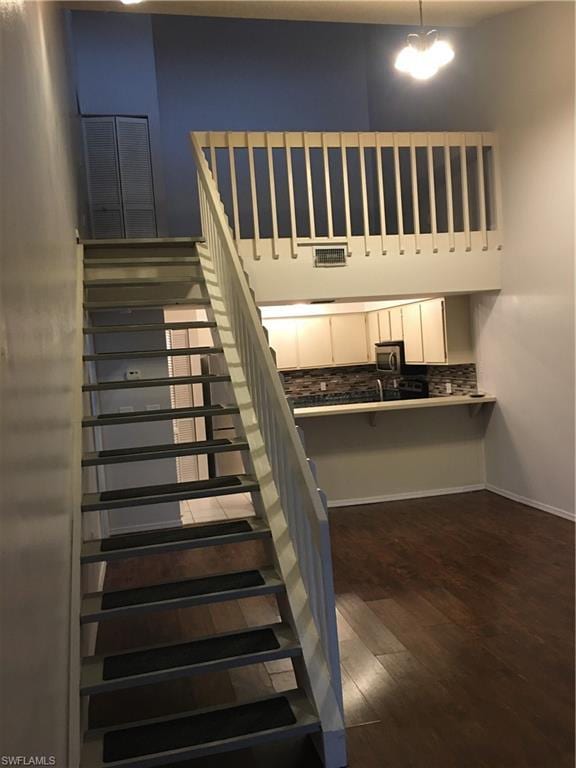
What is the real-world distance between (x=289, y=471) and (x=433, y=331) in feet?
14.2

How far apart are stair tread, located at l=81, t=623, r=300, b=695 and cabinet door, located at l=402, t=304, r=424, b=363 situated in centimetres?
473

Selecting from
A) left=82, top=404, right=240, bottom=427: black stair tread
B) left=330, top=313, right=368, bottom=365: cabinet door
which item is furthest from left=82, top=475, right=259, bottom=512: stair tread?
left=330, top=313, right=368, bottom=365: cabinet door

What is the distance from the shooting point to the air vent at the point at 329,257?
18.1 ft

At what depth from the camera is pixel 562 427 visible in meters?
5.24

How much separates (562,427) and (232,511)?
3.30 m

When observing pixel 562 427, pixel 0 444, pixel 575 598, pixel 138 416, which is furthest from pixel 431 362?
pixel 0 444

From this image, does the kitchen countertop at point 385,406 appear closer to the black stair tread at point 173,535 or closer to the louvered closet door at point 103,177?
the louvered closet door at point 103,177

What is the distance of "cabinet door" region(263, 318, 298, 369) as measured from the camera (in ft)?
25.8

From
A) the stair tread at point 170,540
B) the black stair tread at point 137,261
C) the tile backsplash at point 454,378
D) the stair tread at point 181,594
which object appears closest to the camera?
the stair tread at point 181,594

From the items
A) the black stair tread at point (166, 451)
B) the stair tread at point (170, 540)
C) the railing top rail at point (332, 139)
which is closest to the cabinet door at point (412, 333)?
the railing top rail at point (332, 139)

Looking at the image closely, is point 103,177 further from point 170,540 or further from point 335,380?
point 170,540

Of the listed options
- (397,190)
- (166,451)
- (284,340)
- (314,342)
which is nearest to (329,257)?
(397,190)

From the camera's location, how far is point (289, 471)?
9.02ft

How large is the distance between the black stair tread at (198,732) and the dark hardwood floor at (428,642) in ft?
0.63
